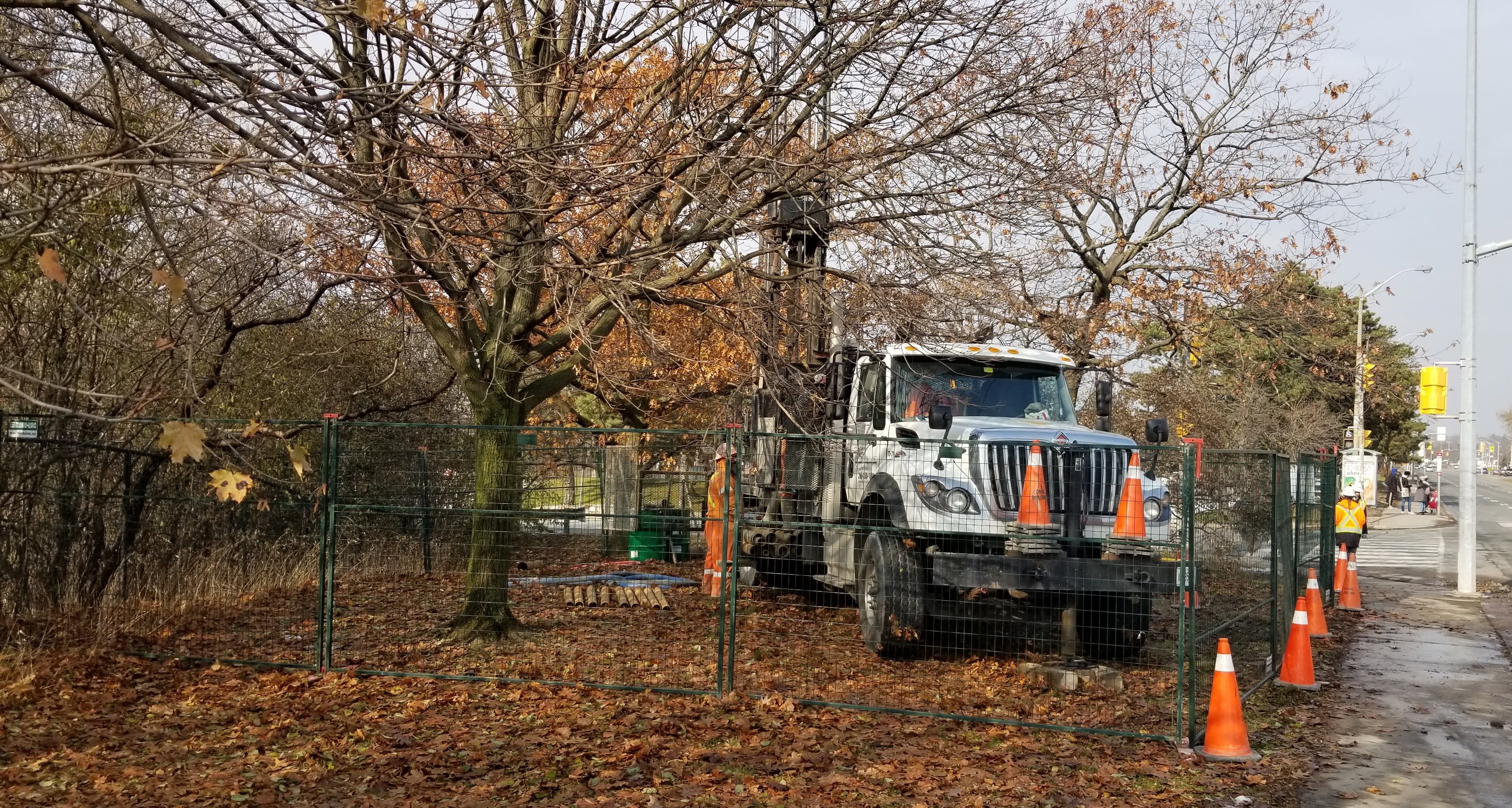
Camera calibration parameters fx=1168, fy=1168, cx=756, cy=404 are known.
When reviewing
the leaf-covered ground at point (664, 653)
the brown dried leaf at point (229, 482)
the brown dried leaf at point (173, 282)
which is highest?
the brown dried leaf at point (173, 282)

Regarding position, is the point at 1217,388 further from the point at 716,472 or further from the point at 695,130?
the point at 695,130

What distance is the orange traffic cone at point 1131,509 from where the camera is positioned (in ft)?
27.9

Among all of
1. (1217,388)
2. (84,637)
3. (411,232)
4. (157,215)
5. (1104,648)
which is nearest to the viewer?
(411,232)

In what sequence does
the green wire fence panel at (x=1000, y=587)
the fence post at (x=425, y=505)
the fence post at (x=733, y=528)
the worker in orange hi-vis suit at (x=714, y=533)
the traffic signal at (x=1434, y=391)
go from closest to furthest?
1. the fence post at (x=733, y=528)
2. the green wire fence panel at (x=1000, y=587)
3. the fence post at (x=425, y=505)
4. the worker in orange hi-vis suit at (x=714, y=533)
5. the traffic signal at (x=1434, y=391)

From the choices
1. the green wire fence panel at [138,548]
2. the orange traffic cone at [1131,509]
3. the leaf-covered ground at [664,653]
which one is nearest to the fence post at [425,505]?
the leaf-covered ground at [664,653]

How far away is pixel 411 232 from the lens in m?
6.48

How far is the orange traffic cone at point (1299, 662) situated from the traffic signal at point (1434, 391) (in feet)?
41.6

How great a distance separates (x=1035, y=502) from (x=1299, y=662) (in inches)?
117

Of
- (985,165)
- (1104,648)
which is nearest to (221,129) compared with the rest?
(985,165)

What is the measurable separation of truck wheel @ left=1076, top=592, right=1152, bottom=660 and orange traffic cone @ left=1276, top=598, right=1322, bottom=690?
4.02 feet

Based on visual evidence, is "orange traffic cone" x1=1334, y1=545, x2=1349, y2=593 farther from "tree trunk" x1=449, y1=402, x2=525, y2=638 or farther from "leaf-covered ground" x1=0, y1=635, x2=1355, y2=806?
"tree trunk" x1=449, y1=402, x2=525, y2=638

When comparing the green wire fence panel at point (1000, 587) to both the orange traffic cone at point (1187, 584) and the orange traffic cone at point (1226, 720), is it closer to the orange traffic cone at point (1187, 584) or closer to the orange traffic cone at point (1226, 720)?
the orange traffic cone at point (1187, 584)

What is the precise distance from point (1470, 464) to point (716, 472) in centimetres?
1346

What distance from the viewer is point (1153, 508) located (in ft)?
31.5
